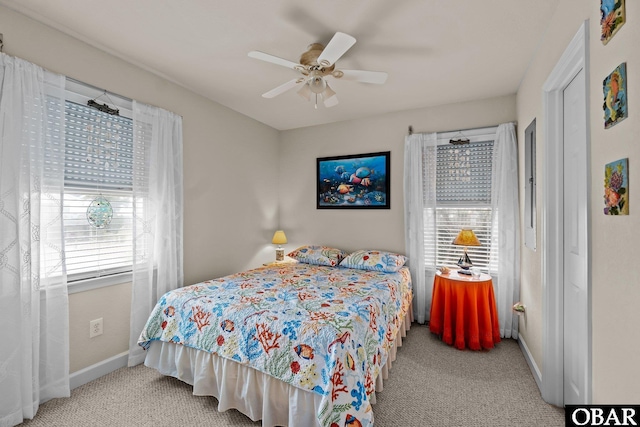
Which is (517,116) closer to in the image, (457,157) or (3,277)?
(457,157)

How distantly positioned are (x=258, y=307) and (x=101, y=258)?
142 centimetres

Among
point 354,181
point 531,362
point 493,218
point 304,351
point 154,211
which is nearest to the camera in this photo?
point 304,351

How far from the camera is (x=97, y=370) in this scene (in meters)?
2.26

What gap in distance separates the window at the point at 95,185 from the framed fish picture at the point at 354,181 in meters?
2.34

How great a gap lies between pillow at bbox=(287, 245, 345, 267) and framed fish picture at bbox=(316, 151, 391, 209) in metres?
0.64

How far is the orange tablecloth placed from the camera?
2701mm

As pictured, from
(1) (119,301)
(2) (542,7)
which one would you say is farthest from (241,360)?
(2) (542,7)

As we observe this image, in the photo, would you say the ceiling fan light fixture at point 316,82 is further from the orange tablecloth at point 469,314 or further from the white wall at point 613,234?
the orange tablecloth at point 469,314

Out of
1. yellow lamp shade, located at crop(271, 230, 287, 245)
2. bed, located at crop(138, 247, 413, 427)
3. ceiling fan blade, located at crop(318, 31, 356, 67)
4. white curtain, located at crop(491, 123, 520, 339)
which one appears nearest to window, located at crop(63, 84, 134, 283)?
bed, located at crop(138, 247, 413, 427)

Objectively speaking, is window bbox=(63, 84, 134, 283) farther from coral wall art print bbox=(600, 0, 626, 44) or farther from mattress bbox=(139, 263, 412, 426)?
coral wall art print bbox=(600, 0, 626, 44)

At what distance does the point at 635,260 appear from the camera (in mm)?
999

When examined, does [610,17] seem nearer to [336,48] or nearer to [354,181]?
[336,48]

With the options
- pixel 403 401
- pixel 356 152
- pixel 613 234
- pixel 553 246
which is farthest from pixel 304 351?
pixel 356 152

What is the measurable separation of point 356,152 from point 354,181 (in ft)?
1.31
